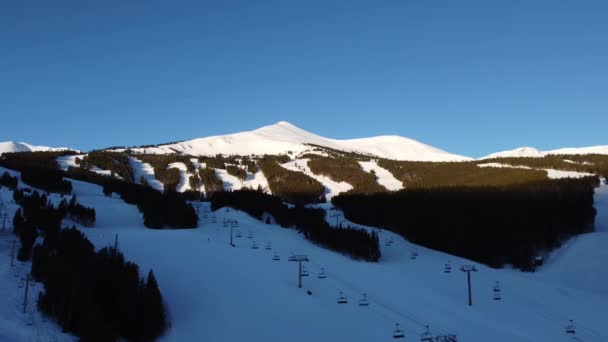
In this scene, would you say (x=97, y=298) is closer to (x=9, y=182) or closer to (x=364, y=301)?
(x=364, y=301)

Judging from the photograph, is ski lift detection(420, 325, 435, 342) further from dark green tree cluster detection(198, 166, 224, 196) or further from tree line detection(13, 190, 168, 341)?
dark green tree cluster detection(198, 166, 224, 196)

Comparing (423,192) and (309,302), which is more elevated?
(423,192)

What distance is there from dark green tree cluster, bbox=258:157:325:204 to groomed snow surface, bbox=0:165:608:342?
87066 millimetres

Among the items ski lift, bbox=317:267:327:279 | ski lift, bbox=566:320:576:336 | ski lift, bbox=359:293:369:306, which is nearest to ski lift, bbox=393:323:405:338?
ski lift, bbox=359:293:369:306

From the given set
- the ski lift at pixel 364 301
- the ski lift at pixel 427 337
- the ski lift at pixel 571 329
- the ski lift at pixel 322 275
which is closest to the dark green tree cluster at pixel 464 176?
the ski lift at pixel 322 275

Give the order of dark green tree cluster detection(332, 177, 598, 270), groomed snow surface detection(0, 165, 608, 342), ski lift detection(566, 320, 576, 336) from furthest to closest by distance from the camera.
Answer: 1. dark green tree cluster detection(332, 177, 598, 270)
2. ski lift detection(566, 320, 576, 336)
3. groomed snow surface detection(0, 165, 608, 342)

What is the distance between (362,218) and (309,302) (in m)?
71.0

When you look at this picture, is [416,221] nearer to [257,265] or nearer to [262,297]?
[257,265]

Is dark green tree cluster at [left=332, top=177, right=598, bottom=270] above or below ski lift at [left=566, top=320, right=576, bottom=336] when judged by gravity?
above

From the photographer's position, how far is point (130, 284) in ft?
128

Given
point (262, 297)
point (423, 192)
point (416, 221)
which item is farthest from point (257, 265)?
point (423, 192)

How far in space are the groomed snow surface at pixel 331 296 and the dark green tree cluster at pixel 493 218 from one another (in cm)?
870

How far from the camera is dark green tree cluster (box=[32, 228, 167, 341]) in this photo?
108 feet

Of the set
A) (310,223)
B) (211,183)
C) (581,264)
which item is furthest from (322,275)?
(211,183)
